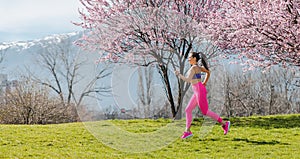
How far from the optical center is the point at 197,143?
8.70m

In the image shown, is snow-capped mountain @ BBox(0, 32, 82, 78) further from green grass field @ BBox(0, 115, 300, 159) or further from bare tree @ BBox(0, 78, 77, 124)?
green grass field @ BBox(0, 115, 300, 159)

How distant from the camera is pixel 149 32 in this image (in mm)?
12039

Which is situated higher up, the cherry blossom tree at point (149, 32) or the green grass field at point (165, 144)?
the cherry blossom tree at point (149, 32)

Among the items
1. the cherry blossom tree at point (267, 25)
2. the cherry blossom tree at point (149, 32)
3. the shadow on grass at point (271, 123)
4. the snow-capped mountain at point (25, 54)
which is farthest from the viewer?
the snow-capped mountain at point (25, 54)

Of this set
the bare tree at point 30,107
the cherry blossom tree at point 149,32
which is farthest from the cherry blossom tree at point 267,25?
the bare tree at point 30,107

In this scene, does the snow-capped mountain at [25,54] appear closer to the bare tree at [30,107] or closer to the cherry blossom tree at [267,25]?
the bare tree at [30,107]

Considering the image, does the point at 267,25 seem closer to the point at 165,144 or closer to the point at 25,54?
the point at 165,144

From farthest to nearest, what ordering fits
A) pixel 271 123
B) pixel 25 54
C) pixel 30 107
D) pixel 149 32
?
pixel 25 54, pixel 30 107, pixel 271 123, pixel 149 32

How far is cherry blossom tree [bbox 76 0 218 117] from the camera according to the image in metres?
8.70

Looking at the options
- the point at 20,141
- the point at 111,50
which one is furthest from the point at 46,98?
the point at 20,141

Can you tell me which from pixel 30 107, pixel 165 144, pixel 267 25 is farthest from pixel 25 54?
pixel 165 144

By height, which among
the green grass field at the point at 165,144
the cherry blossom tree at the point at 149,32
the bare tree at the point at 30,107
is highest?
the cherry blossom tree at the point at 149,32

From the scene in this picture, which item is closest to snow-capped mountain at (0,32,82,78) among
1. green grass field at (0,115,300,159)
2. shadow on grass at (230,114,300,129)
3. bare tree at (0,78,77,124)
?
bare tree at (0,78,77,124)

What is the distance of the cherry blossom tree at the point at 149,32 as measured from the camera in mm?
8703
